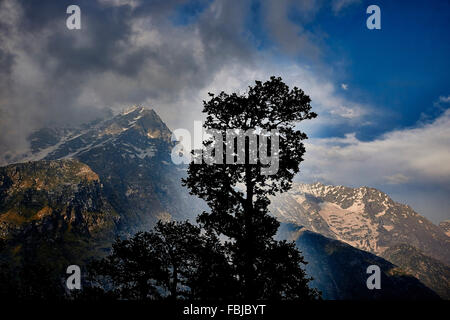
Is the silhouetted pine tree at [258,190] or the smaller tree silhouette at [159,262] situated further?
the smaller tree silhouette at [159,262]

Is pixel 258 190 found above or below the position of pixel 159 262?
above

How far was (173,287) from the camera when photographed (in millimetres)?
26562

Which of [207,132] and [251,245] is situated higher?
[207,132]

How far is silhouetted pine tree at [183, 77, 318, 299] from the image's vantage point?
60.5 ft

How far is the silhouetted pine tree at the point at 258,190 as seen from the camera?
18.5 meters

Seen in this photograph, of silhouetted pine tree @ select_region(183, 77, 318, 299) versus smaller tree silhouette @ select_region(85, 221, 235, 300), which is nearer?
silhouetted pine tree @ select_region(183, 77, 318, 299)

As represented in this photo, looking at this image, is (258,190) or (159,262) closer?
(258,190)

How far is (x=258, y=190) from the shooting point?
1958cm

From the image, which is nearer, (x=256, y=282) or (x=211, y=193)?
(x=256, y=282)
